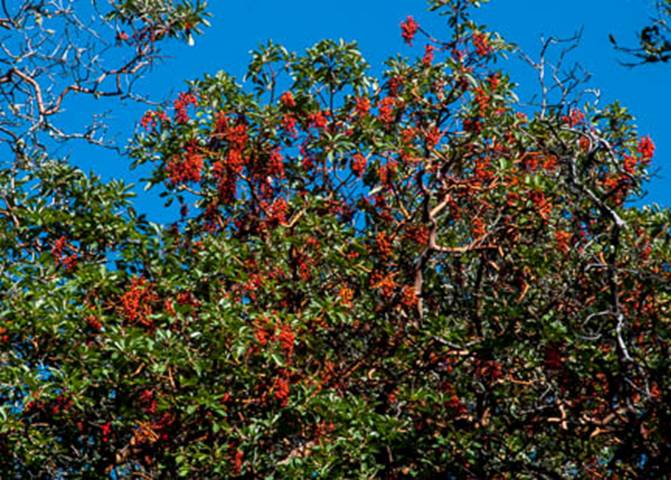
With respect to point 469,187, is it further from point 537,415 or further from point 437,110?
point 537,415

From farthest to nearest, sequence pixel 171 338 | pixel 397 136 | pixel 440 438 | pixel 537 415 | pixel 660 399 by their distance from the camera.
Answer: pixel 397 136, pixel 537 415, pixel 440 438, pixel 171 338, pixel 660 399

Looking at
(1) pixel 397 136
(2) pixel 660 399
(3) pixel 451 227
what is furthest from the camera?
(3) pixel 451 227

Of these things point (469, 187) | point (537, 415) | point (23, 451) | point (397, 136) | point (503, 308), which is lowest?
point (23, 451)

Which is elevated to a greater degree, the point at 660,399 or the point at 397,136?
the point at 397,136

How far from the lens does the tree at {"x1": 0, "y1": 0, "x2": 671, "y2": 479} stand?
8375 millimetres

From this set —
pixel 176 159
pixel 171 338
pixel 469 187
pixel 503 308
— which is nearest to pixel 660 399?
pixel 503 308

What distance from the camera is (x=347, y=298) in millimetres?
8906

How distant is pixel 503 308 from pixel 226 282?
277 centimetres

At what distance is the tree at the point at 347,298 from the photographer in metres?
8.38

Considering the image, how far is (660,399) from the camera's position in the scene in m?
7.81

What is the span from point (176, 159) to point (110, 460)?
3.35 metres

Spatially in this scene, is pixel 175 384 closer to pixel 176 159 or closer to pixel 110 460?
pixel 110 460

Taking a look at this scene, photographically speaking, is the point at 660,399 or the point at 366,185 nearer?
the point at 660,399

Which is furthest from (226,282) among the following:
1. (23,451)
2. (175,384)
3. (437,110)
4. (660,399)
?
(660,399)
